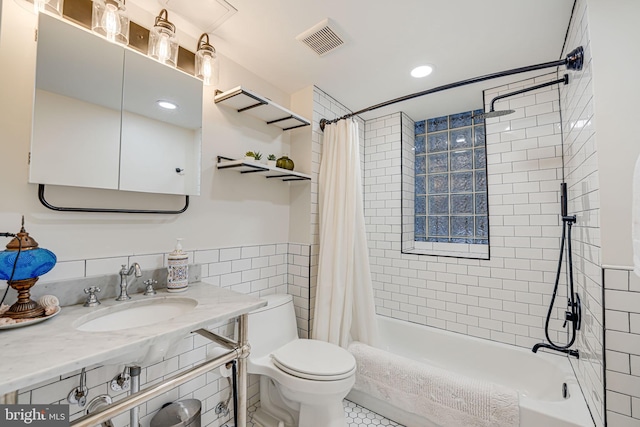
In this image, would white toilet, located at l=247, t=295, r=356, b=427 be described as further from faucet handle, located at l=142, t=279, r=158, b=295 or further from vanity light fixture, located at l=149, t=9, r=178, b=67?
vanity light fixture, located at l=149, t=9, r=178, b=67

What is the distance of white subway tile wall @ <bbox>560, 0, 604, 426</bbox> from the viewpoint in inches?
45.0

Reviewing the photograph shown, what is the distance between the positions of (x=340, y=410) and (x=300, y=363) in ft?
1.21

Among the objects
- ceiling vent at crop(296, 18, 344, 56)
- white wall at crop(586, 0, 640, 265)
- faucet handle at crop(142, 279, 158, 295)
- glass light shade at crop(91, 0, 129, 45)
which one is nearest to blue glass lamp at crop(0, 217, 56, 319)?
faucet handle at crop(142, 279, 158, 295)

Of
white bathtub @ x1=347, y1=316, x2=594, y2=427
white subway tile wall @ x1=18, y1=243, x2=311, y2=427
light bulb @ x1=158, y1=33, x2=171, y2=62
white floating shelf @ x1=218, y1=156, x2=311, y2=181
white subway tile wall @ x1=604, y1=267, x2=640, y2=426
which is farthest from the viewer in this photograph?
white floating shelf @ x1=218, y1=156, x2=311, y2=181

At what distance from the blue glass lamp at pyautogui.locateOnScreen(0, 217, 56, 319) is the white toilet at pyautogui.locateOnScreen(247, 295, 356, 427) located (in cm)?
104

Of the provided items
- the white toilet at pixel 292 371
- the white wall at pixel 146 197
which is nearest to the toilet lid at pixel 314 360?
the white toilet at pixel 292 371

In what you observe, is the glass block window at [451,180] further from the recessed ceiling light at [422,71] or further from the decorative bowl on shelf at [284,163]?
the decorative bowl on shelf at [284,163]

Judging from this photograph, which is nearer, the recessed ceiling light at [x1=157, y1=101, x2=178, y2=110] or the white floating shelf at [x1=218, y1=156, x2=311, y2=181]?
the recessed ceiling light at [x1=157, y1=101, x2=178, y2=110]

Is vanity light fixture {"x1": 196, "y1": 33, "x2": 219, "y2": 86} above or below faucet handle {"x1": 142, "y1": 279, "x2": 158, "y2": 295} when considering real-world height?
above

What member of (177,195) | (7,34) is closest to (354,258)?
(177,195)

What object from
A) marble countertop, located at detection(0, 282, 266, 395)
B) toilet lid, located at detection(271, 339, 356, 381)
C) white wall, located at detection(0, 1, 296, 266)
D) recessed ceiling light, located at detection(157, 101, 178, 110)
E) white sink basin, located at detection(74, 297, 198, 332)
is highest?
recessed ceiling light, located at detection(157, 101, 178, 110)

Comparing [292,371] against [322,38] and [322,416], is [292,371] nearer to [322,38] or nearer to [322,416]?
[322,416]

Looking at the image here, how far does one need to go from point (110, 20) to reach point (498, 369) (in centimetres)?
314

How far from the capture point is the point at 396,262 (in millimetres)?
2564
